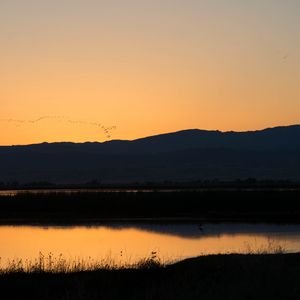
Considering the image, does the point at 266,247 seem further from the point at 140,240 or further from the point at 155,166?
the point at 155,166

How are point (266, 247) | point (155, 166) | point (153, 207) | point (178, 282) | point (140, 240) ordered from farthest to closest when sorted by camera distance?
point (155, 166)
point (153, 207)
point (140, 240)
point (266, 247)
point (178, 282)

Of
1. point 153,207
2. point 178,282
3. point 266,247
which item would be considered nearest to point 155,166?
point 153,207

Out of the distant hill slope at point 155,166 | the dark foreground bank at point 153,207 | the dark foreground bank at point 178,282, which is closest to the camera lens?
the dark foreground bank at point 178,282

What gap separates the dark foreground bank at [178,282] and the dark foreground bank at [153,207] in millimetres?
24675

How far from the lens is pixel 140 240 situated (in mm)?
32031

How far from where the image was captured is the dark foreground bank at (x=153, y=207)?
46125 mm

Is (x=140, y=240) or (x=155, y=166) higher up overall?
(x=155, y=166)

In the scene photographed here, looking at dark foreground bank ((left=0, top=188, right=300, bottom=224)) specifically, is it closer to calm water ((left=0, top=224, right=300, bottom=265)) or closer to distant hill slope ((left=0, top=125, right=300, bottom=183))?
calm water ((left=0, top=224, right=300, bottom=265))

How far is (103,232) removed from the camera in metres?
36.3

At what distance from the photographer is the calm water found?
27266 mm

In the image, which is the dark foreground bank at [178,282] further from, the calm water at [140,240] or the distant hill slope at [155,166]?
the distant hill slope at [155,166]

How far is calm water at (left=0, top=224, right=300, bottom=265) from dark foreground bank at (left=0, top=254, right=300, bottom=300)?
5.50m

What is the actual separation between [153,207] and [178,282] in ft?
118

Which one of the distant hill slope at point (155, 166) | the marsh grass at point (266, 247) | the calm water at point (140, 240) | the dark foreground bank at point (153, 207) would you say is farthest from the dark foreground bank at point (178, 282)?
the distant hill slope at point (155, 166)
